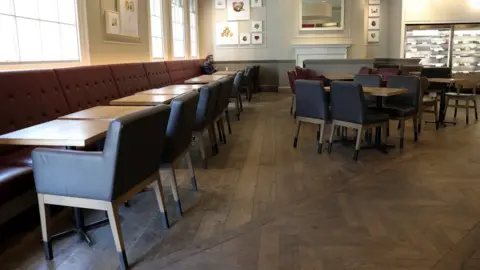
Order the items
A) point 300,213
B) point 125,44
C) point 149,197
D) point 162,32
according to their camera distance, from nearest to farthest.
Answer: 1. point 300,213
2. point 149,197
3. point 125,44
4. point 162,32

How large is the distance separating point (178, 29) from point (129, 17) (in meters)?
3.48

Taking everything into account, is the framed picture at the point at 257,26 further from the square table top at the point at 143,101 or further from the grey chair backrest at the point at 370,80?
the square table top at the point at 143,101

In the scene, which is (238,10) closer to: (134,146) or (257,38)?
(257,38)

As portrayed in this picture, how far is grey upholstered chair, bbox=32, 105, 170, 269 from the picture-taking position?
224cm

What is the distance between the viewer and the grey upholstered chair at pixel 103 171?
2.24m

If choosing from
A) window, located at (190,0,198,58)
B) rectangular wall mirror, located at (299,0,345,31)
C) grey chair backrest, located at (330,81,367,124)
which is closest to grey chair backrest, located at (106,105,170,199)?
grey chair backrest, located at (330,81,367,124)

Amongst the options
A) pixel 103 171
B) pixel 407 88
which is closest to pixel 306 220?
pixel 103 171

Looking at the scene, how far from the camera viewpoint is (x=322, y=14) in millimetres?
11688

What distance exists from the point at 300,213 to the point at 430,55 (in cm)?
1020

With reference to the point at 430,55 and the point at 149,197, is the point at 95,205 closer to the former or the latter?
the point at 149,197

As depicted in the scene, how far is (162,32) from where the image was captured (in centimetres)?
869

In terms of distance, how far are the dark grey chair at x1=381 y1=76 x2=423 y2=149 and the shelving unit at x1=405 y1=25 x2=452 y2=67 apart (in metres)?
6.62

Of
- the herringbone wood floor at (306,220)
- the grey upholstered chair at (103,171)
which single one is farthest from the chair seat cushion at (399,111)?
the grey upholstered chair at (103,171)

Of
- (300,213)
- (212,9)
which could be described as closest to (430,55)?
(212,9)
